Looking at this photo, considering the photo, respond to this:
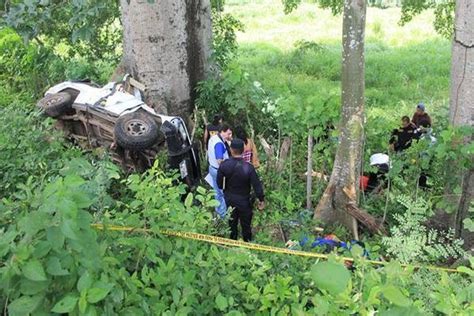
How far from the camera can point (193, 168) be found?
6.99 meters

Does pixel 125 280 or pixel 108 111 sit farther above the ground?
pixel 125 280

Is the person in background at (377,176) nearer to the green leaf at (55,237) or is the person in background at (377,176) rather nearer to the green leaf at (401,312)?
the green leaf at (401,312)

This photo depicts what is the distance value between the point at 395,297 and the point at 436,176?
3962 millimetres

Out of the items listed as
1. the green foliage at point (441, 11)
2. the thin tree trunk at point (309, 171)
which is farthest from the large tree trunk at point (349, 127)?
the green foliage at point (441, 11)

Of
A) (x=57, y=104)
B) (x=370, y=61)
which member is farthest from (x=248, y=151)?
(x=370, y=61)

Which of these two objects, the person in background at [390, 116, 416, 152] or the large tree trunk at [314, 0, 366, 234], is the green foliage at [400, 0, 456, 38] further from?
the large tree trunk at [314, 0, 366, 234]

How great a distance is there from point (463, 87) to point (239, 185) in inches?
95.3

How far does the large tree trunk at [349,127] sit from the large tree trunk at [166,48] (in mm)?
3418

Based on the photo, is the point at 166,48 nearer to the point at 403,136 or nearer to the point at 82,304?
the point at 403,136

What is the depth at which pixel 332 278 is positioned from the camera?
77.0 inches

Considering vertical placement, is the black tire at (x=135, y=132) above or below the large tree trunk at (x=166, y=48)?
below

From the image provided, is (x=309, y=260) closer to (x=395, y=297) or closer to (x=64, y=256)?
(x=395, y=297)

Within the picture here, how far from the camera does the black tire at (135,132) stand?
6891mm

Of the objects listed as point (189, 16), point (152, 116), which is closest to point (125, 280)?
point (152, 116)
